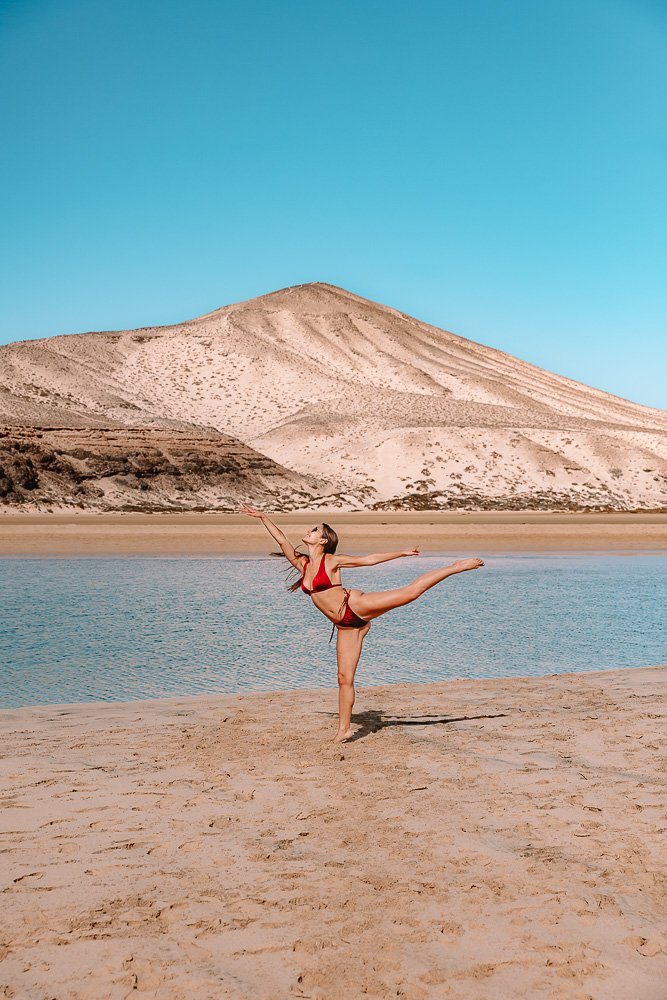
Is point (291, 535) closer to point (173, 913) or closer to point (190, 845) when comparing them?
point (190, 845)

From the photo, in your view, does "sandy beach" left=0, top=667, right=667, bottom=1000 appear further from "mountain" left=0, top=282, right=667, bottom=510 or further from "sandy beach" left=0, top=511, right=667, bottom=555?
"mountain" left=0, top=282, right=667, bottom=510

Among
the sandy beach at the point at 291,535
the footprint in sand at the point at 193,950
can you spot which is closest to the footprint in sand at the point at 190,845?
the footprint in sand at the point at 193,950

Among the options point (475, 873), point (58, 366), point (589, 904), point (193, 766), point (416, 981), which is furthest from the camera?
point (58, 366)

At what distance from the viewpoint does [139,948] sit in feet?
11.5

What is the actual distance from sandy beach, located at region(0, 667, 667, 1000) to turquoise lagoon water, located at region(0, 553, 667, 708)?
6.85ft

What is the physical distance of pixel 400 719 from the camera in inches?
301

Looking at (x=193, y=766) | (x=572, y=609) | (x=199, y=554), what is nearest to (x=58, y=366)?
(x=199, y=554)

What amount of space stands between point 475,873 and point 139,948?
5.22 feet

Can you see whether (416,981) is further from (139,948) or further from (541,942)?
(139,948)

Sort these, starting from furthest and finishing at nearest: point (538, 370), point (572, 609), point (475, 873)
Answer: point (538, 370)
point (572, 609)
point (475, 873)

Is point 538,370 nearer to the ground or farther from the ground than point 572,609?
farther from the ground

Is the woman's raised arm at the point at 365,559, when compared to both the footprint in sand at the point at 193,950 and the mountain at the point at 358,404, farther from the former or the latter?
the mountain at the point at 358,404

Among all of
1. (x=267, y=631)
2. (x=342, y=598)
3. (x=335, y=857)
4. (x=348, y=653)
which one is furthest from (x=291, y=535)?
(x=335, y=857)

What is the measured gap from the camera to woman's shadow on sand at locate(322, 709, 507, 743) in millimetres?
7375
